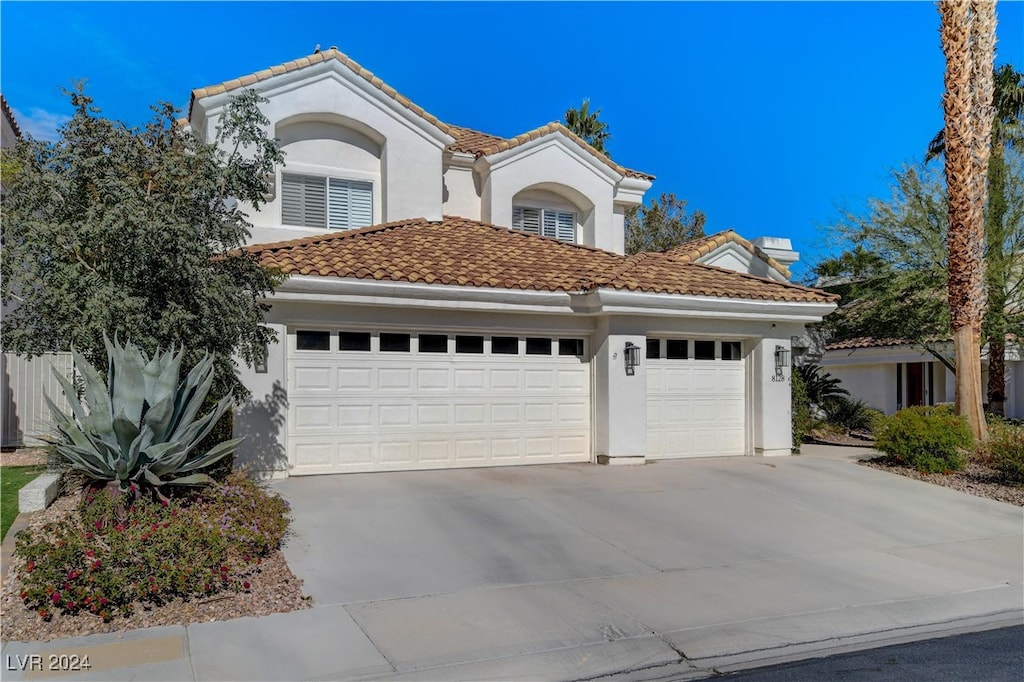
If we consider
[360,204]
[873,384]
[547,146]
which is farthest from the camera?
[873,384]

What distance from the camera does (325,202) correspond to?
1605 cm

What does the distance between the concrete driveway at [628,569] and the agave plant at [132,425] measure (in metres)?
1.54

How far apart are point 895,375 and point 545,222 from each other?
1693 centimetres

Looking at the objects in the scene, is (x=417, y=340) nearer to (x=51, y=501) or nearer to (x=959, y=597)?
(x=51, y=501)

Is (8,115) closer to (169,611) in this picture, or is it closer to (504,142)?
(504,142)

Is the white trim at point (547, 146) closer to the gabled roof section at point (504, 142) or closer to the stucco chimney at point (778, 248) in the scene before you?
the gabled roof section at point (504, 142)

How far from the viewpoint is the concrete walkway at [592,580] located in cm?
581

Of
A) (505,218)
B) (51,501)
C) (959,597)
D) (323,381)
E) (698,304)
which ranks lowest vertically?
(959,597)

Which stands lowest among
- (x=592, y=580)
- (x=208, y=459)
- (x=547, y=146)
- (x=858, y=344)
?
(x=592, y=580)

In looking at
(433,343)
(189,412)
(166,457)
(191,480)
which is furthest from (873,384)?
(166,457)

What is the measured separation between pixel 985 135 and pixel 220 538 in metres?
15.5

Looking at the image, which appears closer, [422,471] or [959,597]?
[959,597]

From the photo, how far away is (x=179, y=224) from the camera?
8.36 m

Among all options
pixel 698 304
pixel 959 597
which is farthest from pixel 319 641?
pixel 698 304
